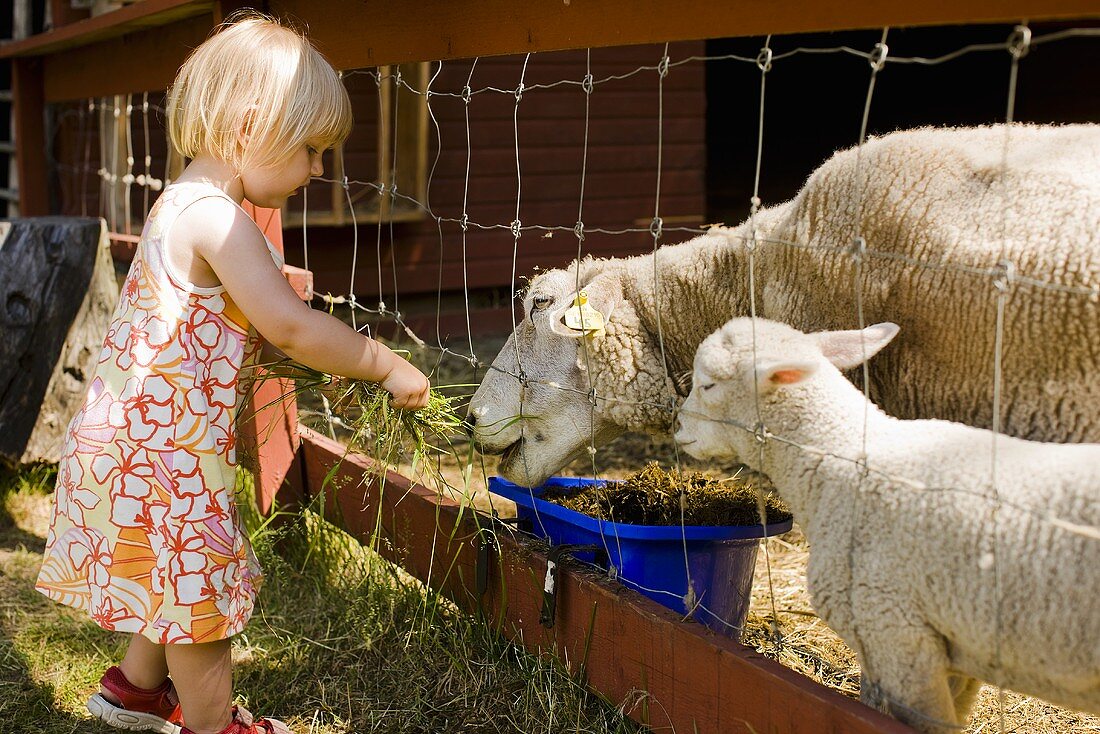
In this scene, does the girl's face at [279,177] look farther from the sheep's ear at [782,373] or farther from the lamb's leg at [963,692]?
the lamb's leg at [963,692]

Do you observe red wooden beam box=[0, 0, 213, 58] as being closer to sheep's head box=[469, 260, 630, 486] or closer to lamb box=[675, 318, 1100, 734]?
sheep's head box=[469, 260, 630, 486]

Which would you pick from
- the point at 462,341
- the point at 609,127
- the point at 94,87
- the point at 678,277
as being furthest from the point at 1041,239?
the point at 609,127

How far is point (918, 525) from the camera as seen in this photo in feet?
5.84

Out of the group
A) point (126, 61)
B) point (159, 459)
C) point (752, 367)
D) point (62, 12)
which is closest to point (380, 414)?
point (159, 459)

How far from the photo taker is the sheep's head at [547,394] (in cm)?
288

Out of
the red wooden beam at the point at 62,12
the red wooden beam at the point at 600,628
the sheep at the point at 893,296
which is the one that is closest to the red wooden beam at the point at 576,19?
the sheep at the point at 893,296

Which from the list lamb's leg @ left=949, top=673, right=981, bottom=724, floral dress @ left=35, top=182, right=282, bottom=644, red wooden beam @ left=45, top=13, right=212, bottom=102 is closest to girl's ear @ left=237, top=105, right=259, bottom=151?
floral dress @ left=35, top=182, right=282, bottom=644

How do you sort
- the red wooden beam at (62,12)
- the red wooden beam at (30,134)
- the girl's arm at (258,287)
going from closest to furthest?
the girl's arm at (258,287) < the red wooden beam at (62,12) < the red wooden beam at (30,134)

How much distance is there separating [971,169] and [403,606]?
6.29 feet

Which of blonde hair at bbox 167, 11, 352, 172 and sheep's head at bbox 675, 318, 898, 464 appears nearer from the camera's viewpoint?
sheep's head at bbox 675, 318, 898, 464

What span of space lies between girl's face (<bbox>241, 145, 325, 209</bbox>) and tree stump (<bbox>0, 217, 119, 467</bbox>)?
2.24m

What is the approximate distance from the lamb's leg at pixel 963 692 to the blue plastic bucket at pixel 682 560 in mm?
529

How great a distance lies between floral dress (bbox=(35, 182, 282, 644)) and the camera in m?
2.40

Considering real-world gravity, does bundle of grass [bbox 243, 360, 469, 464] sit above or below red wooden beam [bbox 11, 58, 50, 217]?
below
